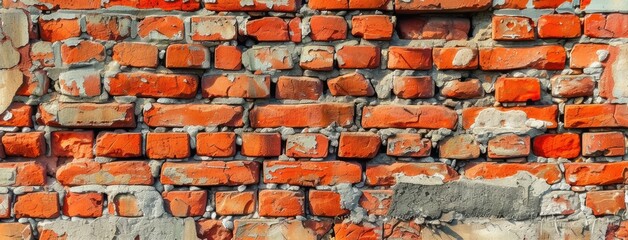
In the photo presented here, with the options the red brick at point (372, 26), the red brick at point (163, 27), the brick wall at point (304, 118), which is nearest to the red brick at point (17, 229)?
the brick wall at point (304, 118)

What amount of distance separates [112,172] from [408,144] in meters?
0.89

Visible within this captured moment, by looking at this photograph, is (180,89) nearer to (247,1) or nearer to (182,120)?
(182,120)

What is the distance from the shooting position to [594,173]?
158 centimetres

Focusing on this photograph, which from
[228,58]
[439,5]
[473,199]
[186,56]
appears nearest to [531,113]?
[473,199]

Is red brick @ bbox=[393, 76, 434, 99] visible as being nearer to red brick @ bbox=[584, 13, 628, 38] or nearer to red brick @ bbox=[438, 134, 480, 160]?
red brick @ bbox=[438, 134, 480, 160]

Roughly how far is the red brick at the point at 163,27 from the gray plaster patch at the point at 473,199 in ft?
2.63

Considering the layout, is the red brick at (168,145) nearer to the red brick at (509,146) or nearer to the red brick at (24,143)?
the red brick at (24,143)

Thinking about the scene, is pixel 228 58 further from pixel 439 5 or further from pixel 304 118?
pixel 439 5

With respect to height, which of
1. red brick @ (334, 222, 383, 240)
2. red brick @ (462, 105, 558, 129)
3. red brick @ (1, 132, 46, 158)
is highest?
red brick @ (462, 105, 558, 129)

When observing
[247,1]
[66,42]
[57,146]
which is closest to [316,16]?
[247,1]

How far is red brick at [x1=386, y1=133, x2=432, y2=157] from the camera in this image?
158 cm

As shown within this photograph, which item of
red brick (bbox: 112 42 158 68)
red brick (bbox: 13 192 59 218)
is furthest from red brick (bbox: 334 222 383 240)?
red brick (bbox: 13 192 59 218)

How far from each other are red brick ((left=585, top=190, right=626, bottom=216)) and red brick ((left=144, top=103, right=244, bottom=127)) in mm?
1073

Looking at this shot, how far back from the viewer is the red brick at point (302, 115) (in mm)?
1578
